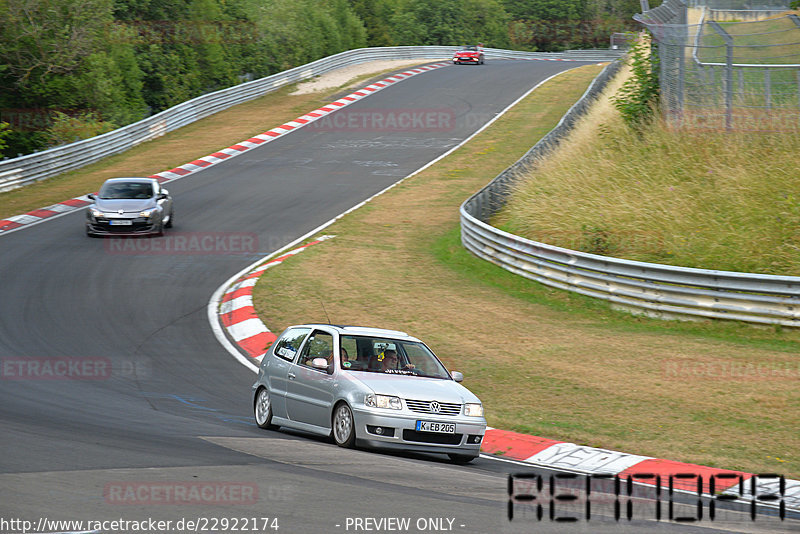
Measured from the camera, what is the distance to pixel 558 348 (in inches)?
612

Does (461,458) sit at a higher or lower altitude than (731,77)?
lower

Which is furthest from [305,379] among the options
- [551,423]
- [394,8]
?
[394,8]

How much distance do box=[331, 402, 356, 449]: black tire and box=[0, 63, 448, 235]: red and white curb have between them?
1740 cm

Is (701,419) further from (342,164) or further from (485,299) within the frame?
(342,164)

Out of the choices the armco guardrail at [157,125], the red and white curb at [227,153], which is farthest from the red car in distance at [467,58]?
the armco guardrail at [157,125]

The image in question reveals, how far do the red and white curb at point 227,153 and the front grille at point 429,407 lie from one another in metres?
18.1

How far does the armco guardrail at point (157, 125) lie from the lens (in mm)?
31375

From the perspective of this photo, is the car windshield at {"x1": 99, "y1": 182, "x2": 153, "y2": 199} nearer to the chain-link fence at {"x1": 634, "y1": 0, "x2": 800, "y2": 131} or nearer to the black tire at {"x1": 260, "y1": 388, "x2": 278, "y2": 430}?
the chain-link fence at {"x1": 634, "y1": 0, "x2": 800, "y2": 131}

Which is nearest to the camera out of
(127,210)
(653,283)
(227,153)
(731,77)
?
(653,283)

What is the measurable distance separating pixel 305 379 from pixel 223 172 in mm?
23494

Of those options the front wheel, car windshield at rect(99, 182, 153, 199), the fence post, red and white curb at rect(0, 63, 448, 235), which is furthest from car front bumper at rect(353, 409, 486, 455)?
red and white curb at rect(0, 63, 448, 235)

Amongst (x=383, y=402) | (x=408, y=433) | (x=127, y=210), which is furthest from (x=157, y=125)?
(x=408, y=433)

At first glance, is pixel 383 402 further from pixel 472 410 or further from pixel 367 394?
pixel 472 410

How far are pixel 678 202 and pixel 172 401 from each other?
1241 cm
